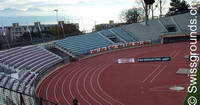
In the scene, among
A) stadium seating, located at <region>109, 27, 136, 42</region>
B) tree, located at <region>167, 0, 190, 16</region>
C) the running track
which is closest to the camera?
the running track

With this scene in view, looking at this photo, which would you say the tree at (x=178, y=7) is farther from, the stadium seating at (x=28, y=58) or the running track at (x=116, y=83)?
the stadium seating at (x=28, y=58)

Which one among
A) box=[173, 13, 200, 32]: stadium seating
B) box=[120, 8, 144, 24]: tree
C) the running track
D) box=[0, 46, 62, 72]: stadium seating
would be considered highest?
box=[120, 8, 144, 24]: tree

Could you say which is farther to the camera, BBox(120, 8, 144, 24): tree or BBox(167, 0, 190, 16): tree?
BBox(120, 8, 144, 24): tree

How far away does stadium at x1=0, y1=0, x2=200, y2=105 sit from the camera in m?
17.9

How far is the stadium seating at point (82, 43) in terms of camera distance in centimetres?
3892

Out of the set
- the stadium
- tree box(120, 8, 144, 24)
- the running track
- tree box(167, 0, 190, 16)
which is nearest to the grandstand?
the stadium

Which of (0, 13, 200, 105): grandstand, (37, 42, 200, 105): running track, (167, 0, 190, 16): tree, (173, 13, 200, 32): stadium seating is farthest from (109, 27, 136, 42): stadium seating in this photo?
(167, 0, 190, 16): tree

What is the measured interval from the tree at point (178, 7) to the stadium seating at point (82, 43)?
30.3m

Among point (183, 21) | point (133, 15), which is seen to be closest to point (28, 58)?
point (183, 21)

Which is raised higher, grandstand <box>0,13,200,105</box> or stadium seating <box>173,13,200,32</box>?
stadium seating <box>173,13,200,32</box>

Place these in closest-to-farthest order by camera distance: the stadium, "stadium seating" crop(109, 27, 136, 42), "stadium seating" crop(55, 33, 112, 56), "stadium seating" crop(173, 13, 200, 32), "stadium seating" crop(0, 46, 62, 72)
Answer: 1. the stadium
2. "stadium seating" crop(0, 46, 62, 72)
3. "stadium seating" crop(55, 33, 112, 56)
4. "stadium seating" crop(109, 27, 136, 42)
5. "stadium seating" crop(173, 13, 200, 32)

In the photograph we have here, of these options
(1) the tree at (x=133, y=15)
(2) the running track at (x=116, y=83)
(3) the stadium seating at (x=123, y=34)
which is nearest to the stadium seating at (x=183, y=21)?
(3) the stadium seating at (x=123, y=34)

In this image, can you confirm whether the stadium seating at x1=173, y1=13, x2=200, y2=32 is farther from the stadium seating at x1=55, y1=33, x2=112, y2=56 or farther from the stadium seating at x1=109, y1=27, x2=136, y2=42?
the stadium seating at x1=55, y1=33, x2=112, y2=56

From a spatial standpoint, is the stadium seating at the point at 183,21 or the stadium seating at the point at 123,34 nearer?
the stadium seating at the point at 123,34
